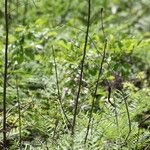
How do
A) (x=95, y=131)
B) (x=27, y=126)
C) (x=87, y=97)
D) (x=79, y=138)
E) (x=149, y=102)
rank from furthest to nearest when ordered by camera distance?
(x=87, y=97) < (x=27, y=126) < (x=149, y=102) < (x=95, y=131) < (x=79, y=138)

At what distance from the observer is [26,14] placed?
460 cm

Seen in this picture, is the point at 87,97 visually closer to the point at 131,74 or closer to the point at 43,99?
the point at 43,99

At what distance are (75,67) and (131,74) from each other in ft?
1.65

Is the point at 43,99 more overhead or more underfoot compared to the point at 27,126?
more overhead

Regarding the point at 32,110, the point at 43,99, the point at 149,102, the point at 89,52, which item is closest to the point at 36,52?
the point at 89,52

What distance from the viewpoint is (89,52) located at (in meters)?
2.62

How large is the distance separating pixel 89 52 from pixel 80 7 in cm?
233

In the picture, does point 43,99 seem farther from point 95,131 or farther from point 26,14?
point 26,14

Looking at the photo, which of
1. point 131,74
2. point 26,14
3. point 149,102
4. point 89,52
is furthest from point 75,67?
point 26,14

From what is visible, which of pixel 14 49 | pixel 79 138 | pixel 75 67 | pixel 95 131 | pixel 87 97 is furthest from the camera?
pixel 14 49

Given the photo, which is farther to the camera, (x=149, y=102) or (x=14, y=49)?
(x=14, y=49)

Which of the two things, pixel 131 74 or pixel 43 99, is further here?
pixel 131 74

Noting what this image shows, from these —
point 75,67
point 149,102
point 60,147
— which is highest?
Answer: point 75,67

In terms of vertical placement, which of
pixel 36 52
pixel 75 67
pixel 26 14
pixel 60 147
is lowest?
pixel 60 147
